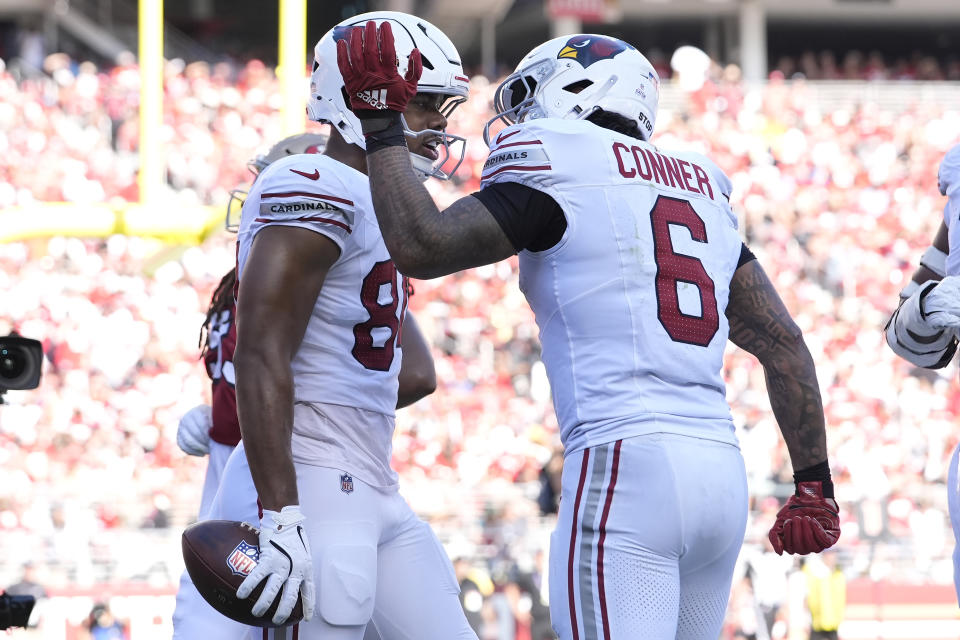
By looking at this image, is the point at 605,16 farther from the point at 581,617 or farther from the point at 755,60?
the point at 581,617

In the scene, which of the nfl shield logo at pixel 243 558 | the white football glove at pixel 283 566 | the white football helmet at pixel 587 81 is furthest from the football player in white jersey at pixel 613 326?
the nfl shield logo at pixel 243 558

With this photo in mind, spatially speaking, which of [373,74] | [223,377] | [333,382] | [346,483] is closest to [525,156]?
[373,74]

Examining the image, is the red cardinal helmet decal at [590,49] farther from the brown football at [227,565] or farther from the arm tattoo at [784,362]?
the brown football at [227,565]

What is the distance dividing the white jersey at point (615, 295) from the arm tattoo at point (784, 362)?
365mm

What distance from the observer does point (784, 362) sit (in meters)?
3.24

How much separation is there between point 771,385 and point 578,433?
27.7 inches

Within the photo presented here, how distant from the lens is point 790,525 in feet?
10.4

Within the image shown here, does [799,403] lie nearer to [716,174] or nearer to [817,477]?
[817,477]

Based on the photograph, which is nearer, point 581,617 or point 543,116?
point 581,617

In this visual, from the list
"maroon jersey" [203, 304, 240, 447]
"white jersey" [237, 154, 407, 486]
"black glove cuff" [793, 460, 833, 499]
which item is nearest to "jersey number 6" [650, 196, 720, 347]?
"black glove cuff" [793, 460, 833, 499]

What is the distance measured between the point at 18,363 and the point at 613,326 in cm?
210

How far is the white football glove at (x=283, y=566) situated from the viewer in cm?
271

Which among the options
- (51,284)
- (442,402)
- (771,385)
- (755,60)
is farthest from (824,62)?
(771,385)

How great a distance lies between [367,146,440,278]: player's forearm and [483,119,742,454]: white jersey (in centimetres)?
17
